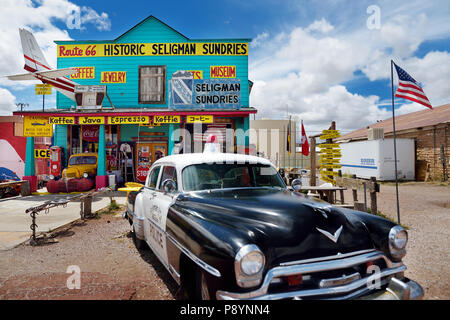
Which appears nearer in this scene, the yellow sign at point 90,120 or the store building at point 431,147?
the yellow sign at point 90,120

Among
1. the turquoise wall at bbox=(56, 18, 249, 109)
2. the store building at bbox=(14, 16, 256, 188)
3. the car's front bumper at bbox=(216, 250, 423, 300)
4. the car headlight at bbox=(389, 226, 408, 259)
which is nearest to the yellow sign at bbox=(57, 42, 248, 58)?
the store building at bbox=(14, 16, 256, 188)

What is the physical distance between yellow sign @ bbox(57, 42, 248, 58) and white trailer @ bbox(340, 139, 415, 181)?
34.2 ft

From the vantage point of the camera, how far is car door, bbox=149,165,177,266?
10.2 feet

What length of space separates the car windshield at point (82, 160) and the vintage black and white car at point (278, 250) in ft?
36.3

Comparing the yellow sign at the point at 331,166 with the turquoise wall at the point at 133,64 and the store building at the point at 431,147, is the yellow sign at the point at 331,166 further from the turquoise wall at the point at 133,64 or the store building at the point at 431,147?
the store building at the point at 431,147

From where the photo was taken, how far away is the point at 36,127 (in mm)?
11383

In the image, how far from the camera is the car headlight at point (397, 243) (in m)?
2.27

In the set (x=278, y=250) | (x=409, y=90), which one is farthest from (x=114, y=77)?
(x=278, y=250)

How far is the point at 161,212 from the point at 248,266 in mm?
1770

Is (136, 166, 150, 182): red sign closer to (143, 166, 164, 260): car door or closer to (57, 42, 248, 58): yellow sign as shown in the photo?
(57, 42, 248, 58): yellow sign

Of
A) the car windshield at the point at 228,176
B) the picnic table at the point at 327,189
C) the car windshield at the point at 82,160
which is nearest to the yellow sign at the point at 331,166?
the picnic table at the point at 327,189

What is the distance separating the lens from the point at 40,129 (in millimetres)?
11406
